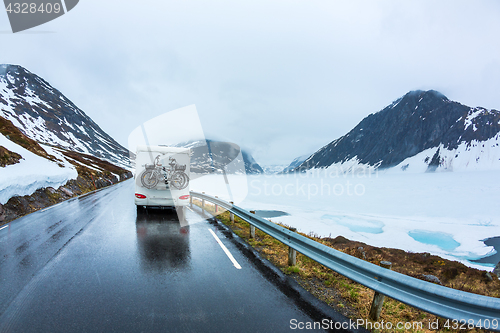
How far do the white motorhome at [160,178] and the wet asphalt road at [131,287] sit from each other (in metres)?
2.78

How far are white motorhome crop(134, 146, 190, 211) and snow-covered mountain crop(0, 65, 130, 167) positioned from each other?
120 meters

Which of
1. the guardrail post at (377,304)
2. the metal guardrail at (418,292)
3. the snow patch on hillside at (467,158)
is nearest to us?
the metal guardrail at (418,292)

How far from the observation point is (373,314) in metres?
3.47

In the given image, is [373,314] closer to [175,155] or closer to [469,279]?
[469,279]

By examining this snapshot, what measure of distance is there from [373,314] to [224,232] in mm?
5689

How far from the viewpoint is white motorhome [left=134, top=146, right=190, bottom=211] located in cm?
1009

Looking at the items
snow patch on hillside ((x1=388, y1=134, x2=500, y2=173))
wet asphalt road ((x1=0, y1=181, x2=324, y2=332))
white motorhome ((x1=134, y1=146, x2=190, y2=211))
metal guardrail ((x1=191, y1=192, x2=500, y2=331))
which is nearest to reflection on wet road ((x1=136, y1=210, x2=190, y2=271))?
wet asphalt road ((x1=0, y1=181, x2=324, y2=332))

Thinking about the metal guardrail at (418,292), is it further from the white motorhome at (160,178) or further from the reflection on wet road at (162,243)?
the white motorhome at (160,178)

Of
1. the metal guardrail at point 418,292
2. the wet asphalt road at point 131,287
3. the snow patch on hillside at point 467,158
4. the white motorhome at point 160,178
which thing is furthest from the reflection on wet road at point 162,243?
the snow patch on hillside at point 467,158

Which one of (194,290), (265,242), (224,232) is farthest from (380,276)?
(224,232)

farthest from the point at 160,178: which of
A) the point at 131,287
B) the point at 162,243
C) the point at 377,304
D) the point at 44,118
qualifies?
the point at 44,118

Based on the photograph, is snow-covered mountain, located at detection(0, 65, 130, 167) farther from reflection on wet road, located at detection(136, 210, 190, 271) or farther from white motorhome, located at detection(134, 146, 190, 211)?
reflection on wet road, located at detection(136, 210, 190, 271)

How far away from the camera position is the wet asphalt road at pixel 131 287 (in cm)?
316

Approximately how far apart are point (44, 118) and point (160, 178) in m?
181
